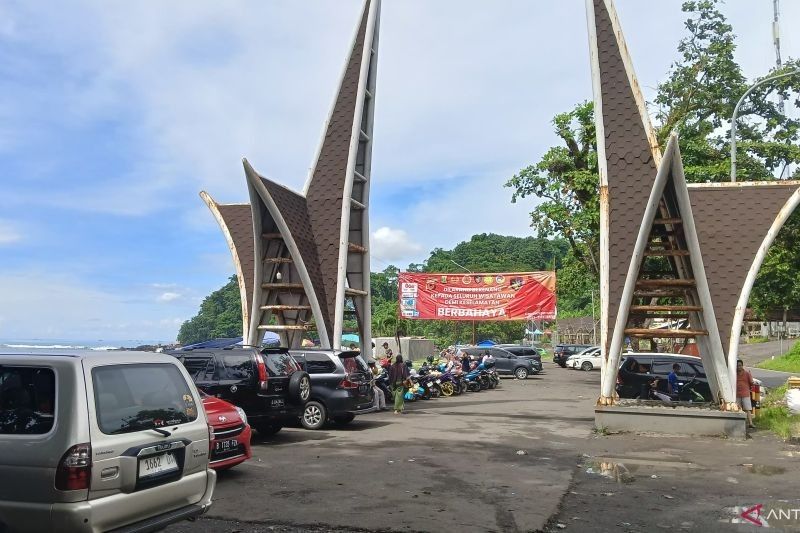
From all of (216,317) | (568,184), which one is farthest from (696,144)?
(216,317)

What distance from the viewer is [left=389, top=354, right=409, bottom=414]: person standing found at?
683 inches

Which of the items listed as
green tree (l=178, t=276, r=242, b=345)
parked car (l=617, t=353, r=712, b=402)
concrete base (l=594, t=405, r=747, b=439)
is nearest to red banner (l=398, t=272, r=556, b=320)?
parked car (l=617, t=353, r=712, b=402)

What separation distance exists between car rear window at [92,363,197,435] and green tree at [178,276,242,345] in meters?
89.9

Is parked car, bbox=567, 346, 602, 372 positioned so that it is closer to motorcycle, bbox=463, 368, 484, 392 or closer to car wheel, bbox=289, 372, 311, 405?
motorcycle, bbox=463, 368, 484, 392

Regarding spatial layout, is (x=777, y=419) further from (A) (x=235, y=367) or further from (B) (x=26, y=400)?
(B) (x=26, y=400)

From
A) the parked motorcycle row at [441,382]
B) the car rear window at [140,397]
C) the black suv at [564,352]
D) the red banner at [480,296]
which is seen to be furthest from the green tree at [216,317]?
the car rear window at [140,397]

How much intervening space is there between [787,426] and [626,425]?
3131mm

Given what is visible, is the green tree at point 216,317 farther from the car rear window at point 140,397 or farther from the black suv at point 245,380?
the car rear window at point 140,397

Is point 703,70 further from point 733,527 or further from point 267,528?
point 267,528

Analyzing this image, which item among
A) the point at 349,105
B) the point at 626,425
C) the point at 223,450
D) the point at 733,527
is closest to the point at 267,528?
the point at 223,450

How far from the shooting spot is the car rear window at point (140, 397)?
479 centimetres

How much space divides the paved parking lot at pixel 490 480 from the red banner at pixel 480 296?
1687 centimetres

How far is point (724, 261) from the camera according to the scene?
47.0 feet

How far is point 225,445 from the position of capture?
329 inches
